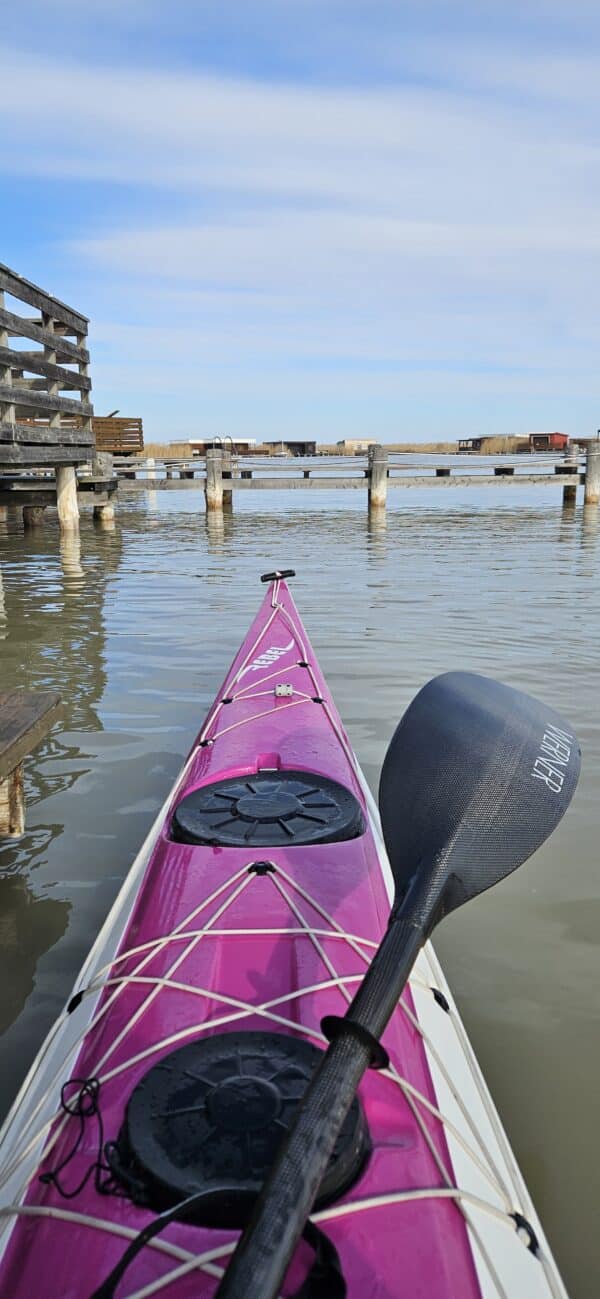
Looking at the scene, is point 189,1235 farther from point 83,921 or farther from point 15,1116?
point 83,921

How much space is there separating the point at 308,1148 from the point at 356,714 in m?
4.40

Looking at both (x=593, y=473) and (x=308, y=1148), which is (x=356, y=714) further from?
(x=593, y=473)

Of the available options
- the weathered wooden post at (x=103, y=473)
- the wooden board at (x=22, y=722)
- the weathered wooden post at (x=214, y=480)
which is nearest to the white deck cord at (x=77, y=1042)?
the wooden board at (x=22, y=722)

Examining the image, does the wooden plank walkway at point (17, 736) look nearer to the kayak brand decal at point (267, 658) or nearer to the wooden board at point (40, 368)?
the kayak brand decal at point (267, 658)

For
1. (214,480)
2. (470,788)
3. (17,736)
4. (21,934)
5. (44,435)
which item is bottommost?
(21,934)

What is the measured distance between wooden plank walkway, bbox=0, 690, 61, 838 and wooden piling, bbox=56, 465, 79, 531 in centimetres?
1090

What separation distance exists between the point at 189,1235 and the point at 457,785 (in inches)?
36.1

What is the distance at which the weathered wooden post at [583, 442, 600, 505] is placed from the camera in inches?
749

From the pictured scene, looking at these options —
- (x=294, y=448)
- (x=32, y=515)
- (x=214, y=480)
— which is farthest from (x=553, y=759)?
(x=294, y=448)

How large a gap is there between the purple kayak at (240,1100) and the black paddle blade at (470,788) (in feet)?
1.50

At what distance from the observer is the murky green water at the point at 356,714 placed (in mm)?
2488

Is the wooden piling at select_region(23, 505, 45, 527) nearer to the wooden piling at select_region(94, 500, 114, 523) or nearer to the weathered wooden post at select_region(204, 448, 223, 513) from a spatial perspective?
the wooden piling at select_region(94, 500, 114, 523)

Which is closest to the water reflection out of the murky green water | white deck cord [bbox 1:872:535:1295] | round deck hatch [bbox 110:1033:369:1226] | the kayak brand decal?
the murky green water

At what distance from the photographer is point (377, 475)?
19.1 metres
